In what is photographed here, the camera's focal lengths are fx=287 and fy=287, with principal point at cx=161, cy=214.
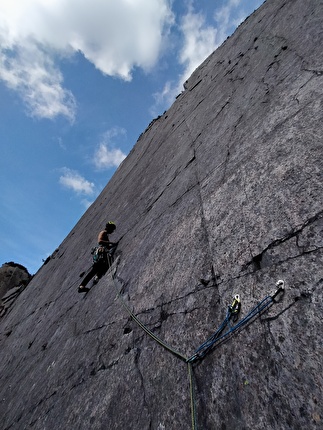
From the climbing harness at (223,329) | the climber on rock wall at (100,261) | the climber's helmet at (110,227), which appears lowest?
the climbing harness at (223,329)

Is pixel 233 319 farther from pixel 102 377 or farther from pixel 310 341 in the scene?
pixel 102 377

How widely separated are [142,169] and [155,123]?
2506mm

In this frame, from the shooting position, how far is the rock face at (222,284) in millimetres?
1228

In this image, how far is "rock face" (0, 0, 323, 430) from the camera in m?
1.23

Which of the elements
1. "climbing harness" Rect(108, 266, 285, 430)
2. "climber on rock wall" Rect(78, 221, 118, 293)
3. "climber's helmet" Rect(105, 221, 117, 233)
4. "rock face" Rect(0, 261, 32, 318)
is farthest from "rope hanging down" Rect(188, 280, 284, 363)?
"rock face" Rect(0, 261, 32, 318)

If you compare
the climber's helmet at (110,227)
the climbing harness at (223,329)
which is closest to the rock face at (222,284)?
the climbing harness at (223,329)

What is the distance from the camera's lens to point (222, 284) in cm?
169

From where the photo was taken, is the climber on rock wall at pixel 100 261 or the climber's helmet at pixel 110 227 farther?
the climber's helmet at pixel 110 227

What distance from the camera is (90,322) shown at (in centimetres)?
308

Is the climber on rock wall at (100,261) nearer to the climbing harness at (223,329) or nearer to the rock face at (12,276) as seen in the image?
the climbing harness at (223,329)

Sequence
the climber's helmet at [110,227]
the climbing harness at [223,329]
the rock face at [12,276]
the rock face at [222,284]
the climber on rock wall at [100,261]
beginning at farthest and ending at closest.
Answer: the rock face at [12,276] → the climber's helmet at [110,227] → the climber on rock wall at [100,261] → the climbing harness at [223,329] → the rock face at [222,284]

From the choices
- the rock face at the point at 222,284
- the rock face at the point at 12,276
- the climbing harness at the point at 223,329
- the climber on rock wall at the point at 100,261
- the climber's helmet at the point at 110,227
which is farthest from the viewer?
the rock face at the point at 12,276

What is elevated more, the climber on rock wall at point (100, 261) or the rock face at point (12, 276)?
the rock face at point (12, 276)

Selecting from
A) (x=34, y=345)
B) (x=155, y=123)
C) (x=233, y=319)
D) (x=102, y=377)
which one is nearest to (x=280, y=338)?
(x=233, y=319)
